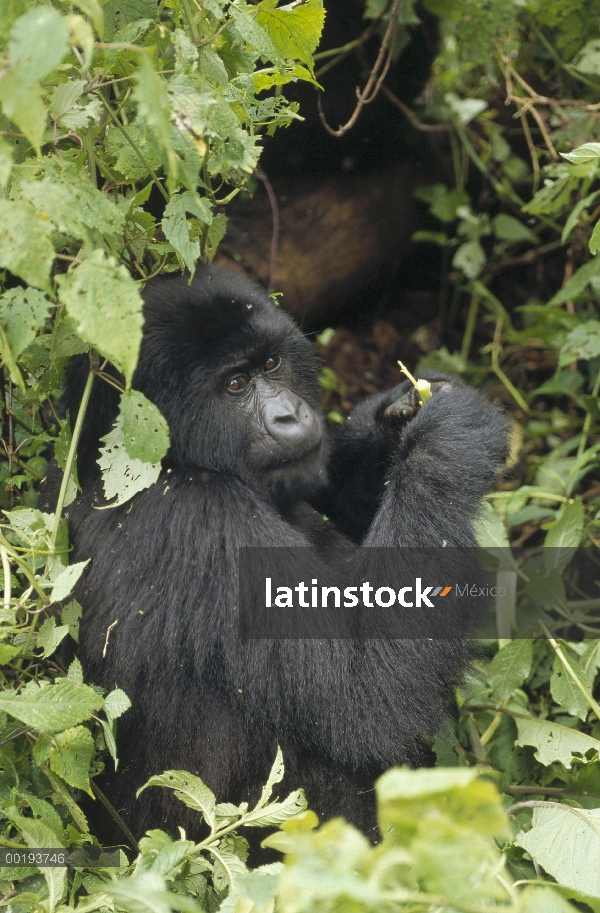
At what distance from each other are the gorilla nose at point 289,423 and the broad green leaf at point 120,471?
1.81 ft

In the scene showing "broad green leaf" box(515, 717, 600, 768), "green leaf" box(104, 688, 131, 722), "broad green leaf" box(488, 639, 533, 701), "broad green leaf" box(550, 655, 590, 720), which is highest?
"green leaf" box(104, 688, 131, 722)

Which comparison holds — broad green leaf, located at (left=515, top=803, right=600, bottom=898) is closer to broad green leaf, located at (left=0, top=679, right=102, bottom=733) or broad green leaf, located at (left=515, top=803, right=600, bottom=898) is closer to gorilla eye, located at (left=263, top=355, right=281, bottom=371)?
broad green leaf, located at (left=0, top=679, right=102, bottom=733)

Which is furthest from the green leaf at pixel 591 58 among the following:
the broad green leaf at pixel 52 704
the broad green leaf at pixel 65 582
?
the broad green leaf at pixel 52 704

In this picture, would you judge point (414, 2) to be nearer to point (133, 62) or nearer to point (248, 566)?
point (133, 62)

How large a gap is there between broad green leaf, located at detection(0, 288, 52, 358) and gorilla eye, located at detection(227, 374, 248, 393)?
940 millimetres

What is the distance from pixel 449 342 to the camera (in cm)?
578

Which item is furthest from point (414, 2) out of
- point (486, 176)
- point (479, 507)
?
point (479, 507)

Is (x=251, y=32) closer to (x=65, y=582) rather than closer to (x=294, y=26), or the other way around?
(x=294, y=26)

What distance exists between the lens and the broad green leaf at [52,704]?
6.73 feet

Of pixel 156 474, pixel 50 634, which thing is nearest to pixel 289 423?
pixel 156 474

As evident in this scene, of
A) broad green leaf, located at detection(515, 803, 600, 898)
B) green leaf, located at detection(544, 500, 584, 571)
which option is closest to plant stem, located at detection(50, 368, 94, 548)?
broad green leaf, located at detection(515, 803, 600, 898)

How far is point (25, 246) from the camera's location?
1.79m

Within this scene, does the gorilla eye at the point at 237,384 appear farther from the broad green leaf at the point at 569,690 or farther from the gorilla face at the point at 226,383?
the broad green leaf at the point at 569,690

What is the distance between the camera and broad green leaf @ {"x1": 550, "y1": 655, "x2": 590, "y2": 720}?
308 cm
